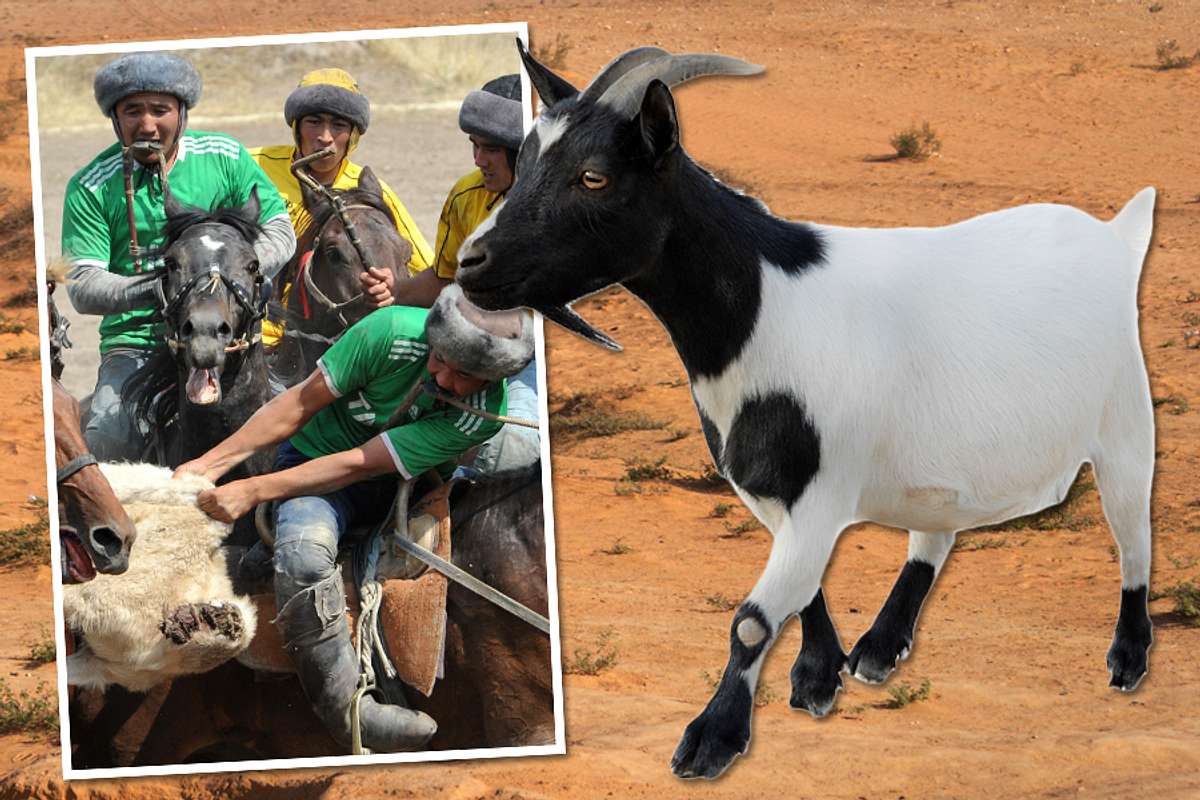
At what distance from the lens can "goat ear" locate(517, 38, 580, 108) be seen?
12.3 ft

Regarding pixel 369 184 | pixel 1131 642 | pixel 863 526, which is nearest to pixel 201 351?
pixel 369 184

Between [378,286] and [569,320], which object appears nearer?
[569,320]

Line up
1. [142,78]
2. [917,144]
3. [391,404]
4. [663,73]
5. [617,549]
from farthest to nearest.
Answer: [917,144] < [617,549] < [391,404] < [142,78] < [663,73]

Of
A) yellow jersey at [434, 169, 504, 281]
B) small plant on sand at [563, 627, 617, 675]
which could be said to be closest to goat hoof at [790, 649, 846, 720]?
yellow jersey at [434, 169, 504, 281]

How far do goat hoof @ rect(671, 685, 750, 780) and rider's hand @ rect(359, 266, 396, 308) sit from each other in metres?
1.68

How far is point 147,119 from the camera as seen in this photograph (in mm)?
4637

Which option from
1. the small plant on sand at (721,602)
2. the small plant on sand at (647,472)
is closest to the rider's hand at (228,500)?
the small plant on sand at (721,602)

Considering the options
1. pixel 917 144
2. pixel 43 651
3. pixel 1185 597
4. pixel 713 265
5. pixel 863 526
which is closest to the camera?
pixel 713 265

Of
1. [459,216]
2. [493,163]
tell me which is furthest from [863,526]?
[493,163]

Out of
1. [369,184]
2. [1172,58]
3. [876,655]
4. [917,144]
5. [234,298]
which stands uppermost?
[1172,58]

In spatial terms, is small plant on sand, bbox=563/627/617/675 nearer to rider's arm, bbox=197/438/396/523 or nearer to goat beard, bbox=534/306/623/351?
rider's arm, bbox=197/438/396/523

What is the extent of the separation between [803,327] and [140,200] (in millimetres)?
2020

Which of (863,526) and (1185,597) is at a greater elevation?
(863,526)

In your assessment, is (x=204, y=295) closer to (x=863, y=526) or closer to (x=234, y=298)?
(x=234, y=298)
